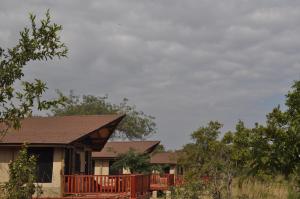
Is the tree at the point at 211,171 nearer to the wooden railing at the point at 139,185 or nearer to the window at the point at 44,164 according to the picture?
the wooden railing at the point at 139,185

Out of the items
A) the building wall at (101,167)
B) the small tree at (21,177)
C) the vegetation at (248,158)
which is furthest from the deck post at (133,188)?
the building wall at (101,167)

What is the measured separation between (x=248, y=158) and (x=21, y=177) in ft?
26.4

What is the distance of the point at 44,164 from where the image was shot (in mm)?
23844

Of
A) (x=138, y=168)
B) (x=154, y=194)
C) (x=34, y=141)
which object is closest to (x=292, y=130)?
(x=34, y=141)

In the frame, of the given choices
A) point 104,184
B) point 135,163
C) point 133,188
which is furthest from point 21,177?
point 135,163

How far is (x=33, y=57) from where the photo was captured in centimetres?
962

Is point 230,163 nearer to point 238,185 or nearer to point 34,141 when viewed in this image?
point 238,185

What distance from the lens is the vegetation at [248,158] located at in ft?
52.4

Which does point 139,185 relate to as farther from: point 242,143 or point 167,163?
point 167,163

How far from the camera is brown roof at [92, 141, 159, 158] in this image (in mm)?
39562

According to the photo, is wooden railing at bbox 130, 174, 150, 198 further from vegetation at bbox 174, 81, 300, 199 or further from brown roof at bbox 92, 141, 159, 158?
brown roof at bbox 92, 141, 159, 158

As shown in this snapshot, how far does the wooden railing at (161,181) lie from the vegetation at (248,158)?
1663 mm

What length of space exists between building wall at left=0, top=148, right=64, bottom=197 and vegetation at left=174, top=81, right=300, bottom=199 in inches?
221

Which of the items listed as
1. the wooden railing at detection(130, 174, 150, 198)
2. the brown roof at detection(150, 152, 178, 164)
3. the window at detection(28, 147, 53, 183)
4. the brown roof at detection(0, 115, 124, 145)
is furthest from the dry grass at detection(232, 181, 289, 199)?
the brown roof at detection(150, 152, 178, 164)
